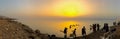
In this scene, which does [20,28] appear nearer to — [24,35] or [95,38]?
[24,35]

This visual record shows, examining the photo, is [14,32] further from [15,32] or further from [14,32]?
[15,32]

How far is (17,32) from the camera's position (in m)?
59.1

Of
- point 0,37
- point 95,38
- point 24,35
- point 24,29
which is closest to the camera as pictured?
point 0,37

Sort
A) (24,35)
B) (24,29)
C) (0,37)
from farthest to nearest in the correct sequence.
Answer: (24,29) → (24,35) → (0,37)

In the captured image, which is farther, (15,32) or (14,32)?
(15,32)

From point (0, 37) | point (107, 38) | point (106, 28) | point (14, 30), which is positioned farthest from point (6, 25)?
point (106, 28)

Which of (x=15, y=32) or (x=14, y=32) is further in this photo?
(x=15, y=32)

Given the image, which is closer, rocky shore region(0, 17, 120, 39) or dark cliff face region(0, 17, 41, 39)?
dark cliff face region(0, 17, 41, 39)

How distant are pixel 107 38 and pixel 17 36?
15056 millimetres

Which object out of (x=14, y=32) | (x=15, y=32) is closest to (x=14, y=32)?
(x=14, y=32)

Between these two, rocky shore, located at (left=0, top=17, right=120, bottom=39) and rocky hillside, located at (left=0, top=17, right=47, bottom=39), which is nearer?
rocky hillside, located at (left=0, top=17, right=47, bottom=39)

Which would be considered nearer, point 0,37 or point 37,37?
point 0,37

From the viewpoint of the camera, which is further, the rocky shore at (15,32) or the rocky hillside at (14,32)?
the rocky shore at (15,32)

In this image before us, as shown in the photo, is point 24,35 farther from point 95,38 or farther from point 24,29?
point 95,38
